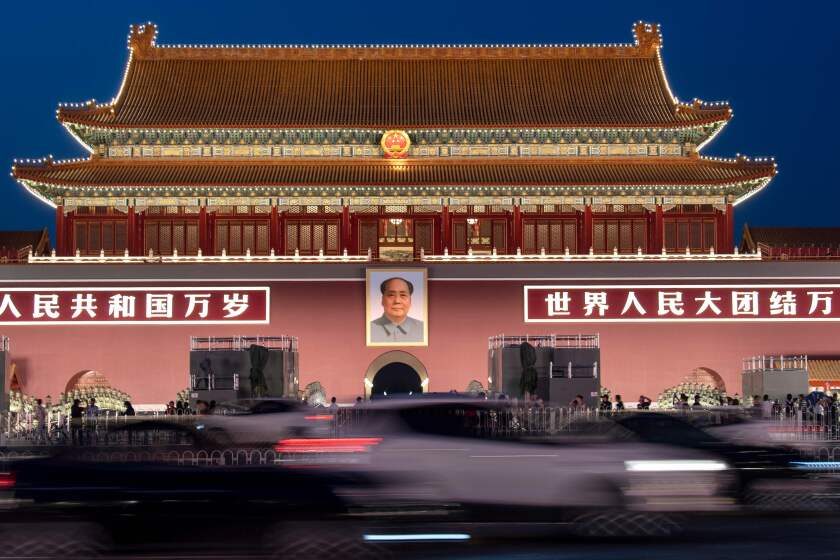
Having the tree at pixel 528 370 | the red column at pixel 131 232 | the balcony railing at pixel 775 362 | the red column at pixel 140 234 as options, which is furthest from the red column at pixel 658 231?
the red column at pixel 131 232

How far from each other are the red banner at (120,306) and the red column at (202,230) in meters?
2.60

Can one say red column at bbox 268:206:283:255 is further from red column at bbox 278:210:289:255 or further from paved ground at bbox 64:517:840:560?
paved ground at bbox 64:517:840:560

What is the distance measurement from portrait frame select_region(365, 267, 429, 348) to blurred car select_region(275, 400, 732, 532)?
21488 mm

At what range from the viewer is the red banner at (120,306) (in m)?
35.3

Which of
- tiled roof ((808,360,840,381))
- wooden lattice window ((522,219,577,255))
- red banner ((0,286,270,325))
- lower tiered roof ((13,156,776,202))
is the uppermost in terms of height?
lower tiered roof ((13,156,776,202))

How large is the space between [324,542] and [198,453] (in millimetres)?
6291

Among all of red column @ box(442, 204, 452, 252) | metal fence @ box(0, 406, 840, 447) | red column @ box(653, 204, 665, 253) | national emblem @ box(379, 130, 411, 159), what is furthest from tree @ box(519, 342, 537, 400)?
national emblem @ box(379, 130, 411, 159)

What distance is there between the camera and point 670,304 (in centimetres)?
3584

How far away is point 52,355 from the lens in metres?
35.1

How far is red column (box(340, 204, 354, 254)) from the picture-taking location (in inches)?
1489

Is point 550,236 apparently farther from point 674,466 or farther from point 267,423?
point 674,466

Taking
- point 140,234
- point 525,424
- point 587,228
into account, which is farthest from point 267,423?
point 587,228

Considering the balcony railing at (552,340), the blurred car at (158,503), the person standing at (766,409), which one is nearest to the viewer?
the blurred car at (158,503)

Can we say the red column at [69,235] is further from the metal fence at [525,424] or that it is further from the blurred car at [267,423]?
the blurred car at [267,423]
